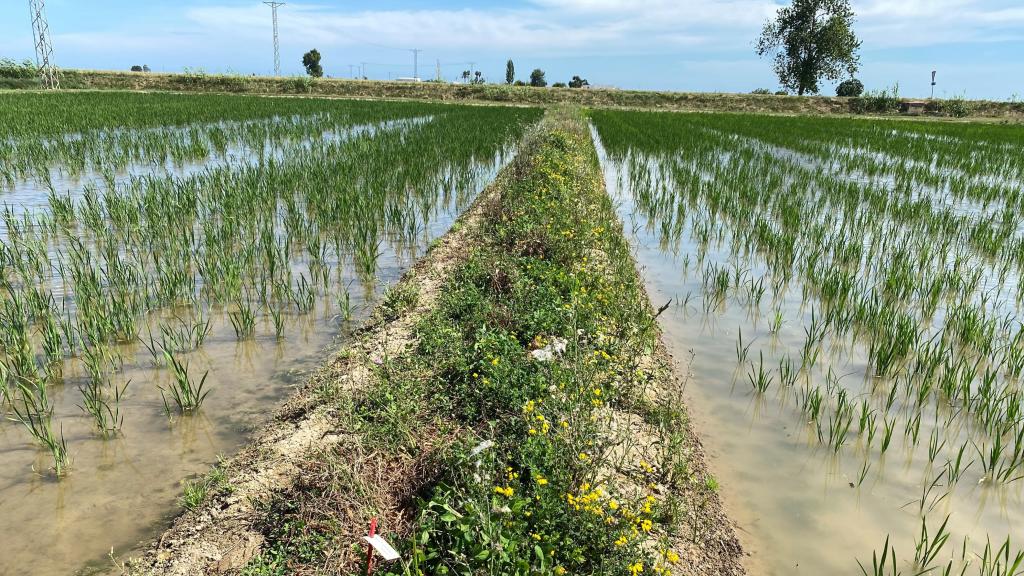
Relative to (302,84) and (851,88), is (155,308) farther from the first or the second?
(851,88)

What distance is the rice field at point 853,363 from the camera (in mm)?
2324

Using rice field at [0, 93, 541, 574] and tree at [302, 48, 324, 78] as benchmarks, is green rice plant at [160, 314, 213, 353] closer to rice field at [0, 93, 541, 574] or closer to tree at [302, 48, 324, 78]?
rice field at [0, 93, 541, 574]

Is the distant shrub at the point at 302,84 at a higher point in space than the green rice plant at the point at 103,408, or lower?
higher

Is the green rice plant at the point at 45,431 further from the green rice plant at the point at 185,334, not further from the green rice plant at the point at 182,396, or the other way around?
the green rice plant at the point at 185,334

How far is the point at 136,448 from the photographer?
2664mm

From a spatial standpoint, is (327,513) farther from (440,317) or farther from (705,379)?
(705,379)

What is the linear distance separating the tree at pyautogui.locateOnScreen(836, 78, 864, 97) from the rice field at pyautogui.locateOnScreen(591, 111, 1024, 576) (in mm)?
40721

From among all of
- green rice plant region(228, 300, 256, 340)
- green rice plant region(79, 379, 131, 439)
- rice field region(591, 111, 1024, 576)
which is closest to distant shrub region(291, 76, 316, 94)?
rice field region(591, 111, 1024, 576)

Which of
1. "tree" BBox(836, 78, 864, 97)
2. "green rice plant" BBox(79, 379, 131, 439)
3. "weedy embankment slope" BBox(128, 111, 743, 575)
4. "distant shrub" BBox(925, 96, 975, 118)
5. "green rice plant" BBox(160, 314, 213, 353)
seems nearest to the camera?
"weedy embankment slope" BBox(128, 111, 743, 575)

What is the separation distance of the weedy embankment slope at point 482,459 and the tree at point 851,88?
4832 cm

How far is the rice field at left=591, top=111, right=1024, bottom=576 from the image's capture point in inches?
91.5

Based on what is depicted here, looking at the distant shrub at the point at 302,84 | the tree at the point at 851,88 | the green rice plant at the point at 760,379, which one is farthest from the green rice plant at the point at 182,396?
the tree at the point at 851,88

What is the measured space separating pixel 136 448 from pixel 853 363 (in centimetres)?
403

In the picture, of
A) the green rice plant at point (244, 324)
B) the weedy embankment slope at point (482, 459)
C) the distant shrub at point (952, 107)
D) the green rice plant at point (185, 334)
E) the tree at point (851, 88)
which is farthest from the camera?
the tree at point (851, 88)
